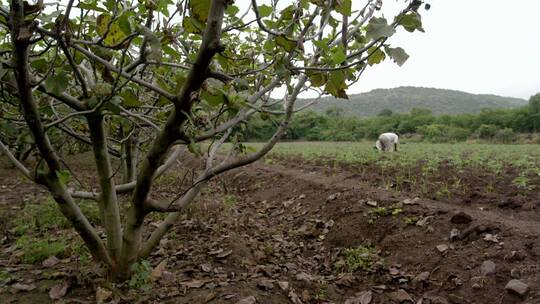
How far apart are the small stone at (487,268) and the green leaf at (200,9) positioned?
10.6ft

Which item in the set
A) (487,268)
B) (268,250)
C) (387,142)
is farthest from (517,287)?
(387,142)

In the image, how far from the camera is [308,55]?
2619 mm

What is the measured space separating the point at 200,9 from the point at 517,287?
10.3ft

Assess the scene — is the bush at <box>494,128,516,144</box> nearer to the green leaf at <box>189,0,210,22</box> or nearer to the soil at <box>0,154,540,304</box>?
the soil at <box>0,154,540,304</box>

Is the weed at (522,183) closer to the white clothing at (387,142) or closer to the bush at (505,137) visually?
the white clothing at (387,142)

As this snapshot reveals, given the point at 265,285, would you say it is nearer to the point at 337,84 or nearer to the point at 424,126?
the point at 337,84

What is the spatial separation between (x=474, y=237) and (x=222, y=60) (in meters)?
3.33

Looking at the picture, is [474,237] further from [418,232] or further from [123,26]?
[123,26]

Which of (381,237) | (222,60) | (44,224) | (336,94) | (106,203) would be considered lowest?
(381,237)

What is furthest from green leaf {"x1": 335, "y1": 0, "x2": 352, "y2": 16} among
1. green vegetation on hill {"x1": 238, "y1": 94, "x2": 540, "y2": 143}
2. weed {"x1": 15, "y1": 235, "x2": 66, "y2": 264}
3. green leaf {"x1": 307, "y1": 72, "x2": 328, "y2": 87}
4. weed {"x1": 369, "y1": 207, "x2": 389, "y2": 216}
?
green vegetation on hill {"x1": 238, "y1": 94, "x2": 540, "y2": 143}

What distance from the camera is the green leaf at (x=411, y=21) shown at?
55.8 inches

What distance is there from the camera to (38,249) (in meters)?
3.51

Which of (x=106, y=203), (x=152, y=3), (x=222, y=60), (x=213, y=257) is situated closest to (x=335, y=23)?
(x=222, y=60)

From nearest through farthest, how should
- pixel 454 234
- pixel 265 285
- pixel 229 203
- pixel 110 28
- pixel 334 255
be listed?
1. pixel 110 28
2. pixel 265 285
3. pixel 454 234
4. pixel 334 255
5. pixel 229 203
